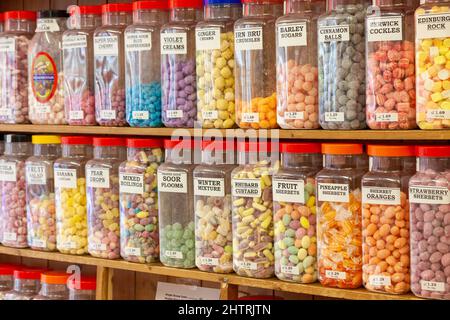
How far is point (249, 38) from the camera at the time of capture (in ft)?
6.81

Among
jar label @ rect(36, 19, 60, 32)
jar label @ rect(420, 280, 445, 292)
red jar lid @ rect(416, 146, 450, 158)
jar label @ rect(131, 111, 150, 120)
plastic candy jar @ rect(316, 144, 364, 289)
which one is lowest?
jar label @ rect(420, 280, 445, 292)

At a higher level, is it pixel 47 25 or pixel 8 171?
pixel 47 25

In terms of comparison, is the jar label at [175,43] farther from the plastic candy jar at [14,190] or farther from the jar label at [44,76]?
the plastic candy jar at [14,190]

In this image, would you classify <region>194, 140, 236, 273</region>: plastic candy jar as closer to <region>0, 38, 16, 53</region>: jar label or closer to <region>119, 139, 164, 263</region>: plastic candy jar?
<region>119, 139, 164, 263</region>: plastic candy jar

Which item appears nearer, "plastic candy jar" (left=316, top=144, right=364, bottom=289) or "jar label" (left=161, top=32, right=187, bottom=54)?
"plastic candy jar" (left=316, top=144, right=364, bottom=289)

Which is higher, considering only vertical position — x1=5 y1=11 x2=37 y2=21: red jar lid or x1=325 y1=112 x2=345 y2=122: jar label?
x1=5 y1=11 x2=37 y2=21: red jar lid

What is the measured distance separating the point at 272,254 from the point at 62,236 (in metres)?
0.71

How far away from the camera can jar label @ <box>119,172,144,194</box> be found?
2295 millimetres

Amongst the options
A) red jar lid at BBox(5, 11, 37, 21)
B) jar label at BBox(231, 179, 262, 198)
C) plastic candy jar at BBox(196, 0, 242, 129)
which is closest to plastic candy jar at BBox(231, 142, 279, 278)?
jar label at BBox(231, 179, 262, 198)

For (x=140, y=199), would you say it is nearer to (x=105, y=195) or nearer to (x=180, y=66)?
(x=105, y=195)

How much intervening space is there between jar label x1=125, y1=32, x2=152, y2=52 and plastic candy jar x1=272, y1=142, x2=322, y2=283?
50 centimetres

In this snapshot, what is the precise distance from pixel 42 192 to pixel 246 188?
739mm

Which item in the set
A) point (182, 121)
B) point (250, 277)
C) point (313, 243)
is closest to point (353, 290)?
point (313, 243)

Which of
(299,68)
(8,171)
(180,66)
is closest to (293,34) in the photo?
(299,68)
